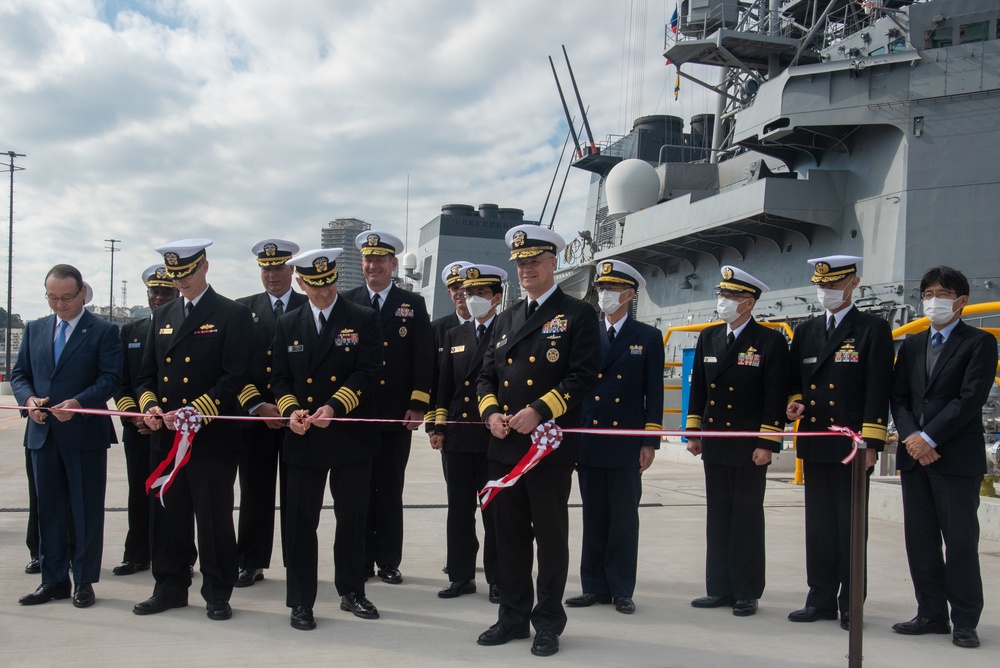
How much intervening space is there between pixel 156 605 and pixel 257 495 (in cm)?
95

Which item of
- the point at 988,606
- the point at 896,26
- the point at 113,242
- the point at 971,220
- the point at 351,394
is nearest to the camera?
the point at 351,394

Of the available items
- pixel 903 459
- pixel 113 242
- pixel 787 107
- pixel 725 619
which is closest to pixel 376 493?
pixel 725 619

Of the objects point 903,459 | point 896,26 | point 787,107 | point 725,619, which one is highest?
point 896,26

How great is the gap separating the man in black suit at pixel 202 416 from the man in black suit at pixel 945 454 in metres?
3.19

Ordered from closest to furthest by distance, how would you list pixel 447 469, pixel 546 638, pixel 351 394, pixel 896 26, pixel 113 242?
pixel 546 638 → pixel 351 394 → pixel 447 469 → pixel 896 26 → pixel 113 242

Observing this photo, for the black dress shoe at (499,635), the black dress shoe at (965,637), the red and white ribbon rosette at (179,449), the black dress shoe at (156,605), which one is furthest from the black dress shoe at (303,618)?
the black dress shoe at (965,637)

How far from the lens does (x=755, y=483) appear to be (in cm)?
424

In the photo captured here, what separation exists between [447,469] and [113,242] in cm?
5085

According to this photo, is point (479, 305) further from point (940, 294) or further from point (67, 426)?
point (940, 294)

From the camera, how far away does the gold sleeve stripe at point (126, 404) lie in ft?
14.5

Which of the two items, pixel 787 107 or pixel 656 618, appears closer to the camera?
pixel 656 618

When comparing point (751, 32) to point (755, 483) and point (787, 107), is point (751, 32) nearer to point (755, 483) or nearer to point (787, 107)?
point (787, 107)

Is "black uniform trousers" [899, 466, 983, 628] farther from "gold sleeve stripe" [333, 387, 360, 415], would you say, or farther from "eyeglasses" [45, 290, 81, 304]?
"eyeglasses" [45, 290, 81, 304]

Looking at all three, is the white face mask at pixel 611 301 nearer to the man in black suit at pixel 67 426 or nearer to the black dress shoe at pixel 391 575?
the black dress shoe at pixel 391 575
